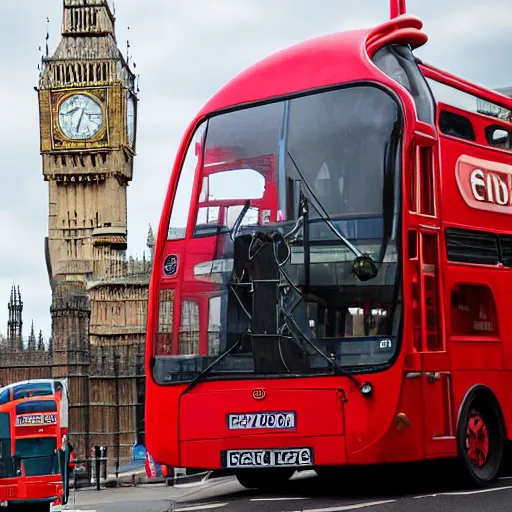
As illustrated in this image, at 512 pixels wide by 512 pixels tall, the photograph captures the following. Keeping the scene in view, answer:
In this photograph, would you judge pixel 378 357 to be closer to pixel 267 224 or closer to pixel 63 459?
pixel 267 224

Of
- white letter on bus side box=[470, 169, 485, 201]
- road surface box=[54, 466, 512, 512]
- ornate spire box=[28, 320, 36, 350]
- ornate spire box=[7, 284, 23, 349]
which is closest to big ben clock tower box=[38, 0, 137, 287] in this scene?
ornate spire box=[7, 284, 23, 349]

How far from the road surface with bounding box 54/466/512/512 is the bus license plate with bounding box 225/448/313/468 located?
0.94 feet

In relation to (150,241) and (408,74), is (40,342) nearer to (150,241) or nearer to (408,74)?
(150,241)

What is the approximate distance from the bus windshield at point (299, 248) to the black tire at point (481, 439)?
1.12 meters

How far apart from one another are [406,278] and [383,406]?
3.23ft

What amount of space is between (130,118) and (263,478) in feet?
202

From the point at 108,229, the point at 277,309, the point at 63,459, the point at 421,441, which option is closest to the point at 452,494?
the point at 421,441

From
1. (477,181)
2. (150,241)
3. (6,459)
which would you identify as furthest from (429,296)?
(150,241)

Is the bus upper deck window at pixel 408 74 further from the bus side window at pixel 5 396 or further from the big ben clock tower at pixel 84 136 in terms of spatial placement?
the big ben clock tower at pixel 84 136

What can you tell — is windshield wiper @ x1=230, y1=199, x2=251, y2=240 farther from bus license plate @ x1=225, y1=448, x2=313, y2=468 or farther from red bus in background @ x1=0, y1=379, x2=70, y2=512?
→ red bus in background @ x1=0, y1=379, x2=70, y2=512

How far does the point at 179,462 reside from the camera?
9711mm

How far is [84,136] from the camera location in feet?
228

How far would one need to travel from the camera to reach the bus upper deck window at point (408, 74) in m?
9.55

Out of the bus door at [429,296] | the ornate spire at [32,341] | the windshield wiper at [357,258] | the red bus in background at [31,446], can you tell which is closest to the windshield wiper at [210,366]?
the windshield wiper at [357,258]
